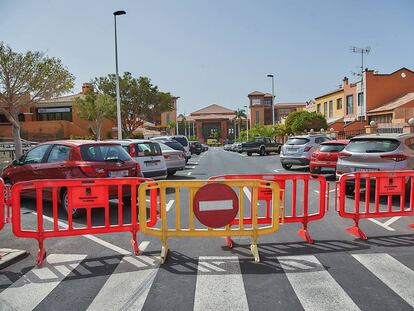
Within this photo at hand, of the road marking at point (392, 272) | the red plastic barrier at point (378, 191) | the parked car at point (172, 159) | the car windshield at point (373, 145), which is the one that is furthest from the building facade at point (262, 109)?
the road marking at point (392, 272)

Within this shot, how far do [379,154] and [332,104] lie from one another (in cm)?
4544

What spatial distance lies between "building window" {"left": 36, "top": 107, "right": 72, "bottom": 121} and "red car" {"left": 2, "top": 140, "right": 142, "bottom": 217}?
45258 millimetres

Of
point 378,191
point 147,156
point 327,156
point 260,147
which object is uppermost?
point 147,156

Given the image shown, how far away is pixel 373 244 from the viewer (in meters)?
6.05

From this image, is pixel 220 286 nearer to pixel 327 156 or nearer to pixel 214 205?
pixel 214 205

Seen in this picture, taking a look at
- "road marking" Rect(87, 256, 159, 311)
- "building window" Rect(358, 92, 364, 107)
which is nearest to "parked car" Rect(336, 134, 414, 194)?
"road marking" Rect(87, 256, 159, 311)

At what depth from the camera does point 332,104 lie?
52656 millimetres

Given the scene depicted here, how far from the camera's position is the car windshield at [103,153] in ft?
27.8

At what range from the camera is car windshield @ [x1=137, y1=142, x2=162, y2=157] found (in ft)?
40.0

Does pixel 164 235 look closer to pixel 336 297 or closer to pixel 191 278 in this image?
pixel 191 278

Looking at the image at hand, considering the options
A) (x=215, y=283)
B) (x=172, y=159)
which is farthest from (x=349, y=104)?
(x=215, y=283)

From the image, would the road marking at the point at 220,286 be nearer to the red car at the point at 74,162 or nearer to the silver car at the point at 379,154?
the red car at the point at 74,162

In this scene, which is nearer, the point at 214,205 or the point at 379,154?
the point at 214,205

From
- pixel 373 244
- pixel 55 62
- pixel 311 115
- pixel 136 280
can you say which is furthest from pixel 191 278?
pixel 311 115
